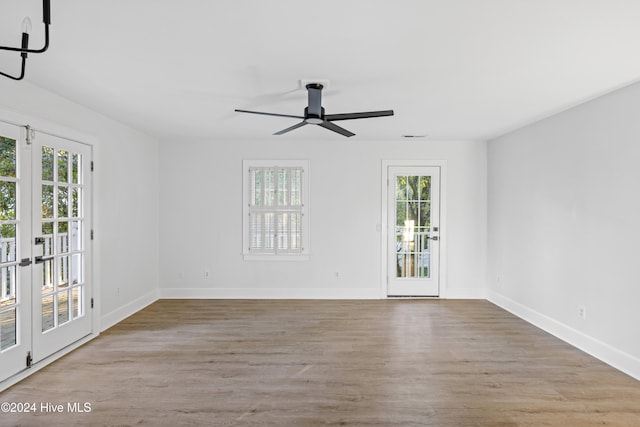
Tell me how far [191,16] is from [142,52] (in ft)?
2.26

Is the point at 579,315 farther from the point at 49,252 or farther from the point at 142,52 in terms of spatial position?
the point at 49,252

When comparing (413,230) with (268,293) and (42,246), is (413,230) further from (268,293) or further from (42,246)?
(42,246)

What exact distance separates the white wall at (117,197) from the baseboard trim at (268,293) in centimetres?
39

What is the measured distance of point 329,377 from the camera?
10.0ft

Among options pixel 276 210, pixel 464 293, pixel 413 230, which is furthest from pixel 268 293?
pixel 464 293

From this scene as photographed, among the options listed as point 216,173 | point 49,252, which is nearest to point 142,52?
point 49,252

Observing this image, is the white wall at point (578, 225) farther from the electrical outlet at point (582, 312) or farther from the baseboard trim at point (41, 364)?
the baseboard trim at point (41, 364)

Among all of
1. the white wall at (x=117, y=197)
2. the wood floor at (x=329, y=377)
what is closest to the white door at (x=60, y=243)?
the white wall at (x=117, y=197)

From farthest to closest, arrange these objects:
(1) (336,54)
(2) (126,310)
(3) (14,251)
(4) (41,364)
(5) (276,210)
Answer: (5) (276,210)
(2) (126,310)
(4) (41,364)
(3) (14,251)
(1) (336,54)

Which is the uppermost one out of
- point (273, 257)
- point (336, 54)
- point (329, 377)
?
point (336, 54)

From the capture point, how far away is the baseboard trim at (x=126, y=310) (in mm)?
4289

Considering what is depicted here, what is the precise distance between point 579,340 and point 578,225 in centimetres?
116

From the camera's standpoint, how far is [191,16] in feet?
6.66

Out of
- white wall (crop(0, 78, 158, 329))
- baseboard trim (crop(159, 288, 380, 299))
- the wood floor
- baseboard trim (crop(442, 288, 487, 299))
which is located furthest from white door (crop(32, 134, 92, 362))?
baseboard trim (crop(442, 288, 487, 299))
